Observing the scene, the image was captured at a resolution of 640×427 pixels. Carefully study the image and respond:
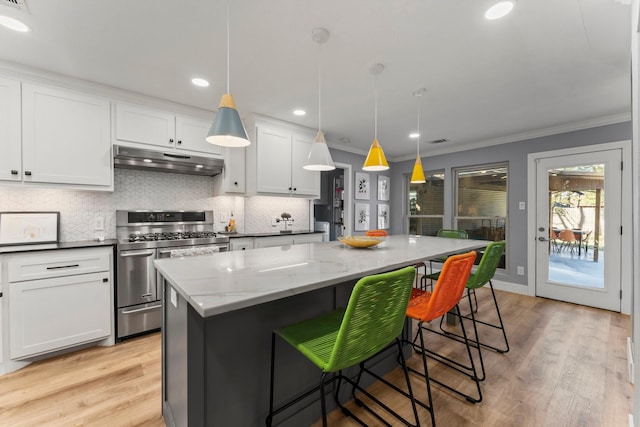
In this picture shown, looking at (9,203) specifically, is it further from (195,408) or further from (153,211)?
(195,408)

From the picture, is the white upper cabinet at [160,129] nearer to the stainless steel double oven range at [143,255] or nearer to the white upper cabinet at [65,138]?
the white upper cabinet at [65,138]

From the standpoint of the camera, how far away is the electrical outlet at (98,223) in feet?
9.32

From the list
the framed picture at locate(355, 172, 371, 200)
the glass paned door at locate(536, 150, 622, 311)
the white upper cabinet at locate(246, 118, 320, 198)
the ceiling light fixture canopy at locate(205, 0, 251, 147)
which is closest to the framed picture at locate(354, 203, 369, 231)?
the framed picture at locate(355, 172, 371, 200)

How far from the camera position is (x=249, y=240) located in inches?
134

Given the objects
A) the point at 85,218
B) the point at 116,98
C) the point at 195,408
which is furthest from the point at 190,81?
the point at 195,408

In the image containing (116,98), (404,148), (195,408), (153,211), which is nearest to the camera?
(195,408)

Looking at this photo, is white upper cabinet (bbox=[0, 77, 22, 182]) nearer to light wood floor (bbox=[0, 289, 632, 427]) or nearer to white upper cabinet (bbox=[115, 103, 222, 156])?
white upper cabinet (bbox=[115, 103, 222, 156])

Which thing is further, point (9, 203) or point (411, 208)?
point (411, 208)

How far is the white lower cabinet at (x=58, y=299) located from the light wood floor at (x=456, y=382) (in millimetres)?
172

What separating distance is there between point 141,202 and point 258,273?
2595 millimetres

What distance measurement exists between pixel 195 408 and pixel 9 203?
280cm

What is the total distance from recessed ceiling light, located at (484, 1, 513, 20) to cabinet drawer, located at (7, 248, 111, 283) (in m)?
3.49

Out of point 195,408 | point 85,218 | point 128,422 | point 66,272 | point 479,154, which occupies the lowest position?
point 128,422

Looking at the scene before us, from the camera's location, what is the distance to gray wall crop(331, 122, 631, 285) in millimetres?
3508
